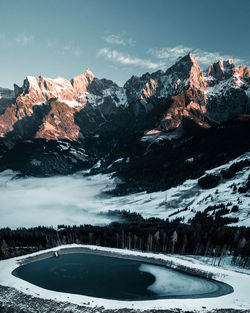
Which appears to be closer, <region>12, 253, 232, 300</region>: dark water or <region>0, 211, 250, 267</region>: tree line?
<region>12, 253, 232, 300</region>: dark water

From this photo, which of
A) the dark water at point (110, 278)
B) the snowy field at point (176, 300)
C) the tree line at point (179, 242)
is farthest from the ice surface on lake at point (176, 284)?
the tree line at point (179, 242)

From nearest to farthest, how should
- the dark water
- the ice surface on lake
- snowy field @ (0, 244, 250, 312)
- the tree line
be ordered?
snowy field @ (0, 244, 250, 312), the dark water, the ice surface on lake, the tree line

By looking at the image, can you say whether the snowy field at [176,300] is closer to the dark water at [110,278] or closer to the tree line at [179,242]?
the dark water at [110,278]

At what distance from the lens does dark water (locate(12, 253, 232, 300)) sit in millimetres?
87750

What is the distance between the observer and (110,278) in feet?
332

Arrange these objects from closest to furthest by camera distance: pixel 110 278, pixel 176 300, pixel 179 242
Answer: pixel 176 300 < pixel 110 278 < pixel 179 242

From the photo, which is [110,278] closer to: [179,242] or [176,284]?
[176,284]

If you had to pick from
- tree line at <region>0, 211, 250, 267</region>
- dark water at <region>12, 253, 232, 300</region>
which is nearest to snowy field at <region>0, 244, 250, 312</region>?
dark water at <region>12, 253, 232, 300</region>

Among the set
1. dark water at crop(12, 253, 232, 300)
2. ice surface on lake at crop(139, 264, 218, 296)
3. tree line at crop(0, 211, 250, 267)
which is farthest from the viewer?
tree line at crop(0, 211, 250, 267)

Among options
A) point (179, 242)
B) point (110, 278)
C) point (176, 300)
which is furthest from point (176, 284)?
point (179, 242)

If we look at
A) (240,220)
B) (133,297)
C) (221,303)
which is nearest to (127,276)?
(133,297)

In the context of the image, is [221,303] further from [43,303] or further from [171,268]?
[43,303]

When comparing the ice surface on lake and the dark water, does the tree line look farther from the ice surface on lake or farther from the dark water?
the ice surface on lake

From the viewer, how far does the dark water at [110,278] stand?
87750 mm
